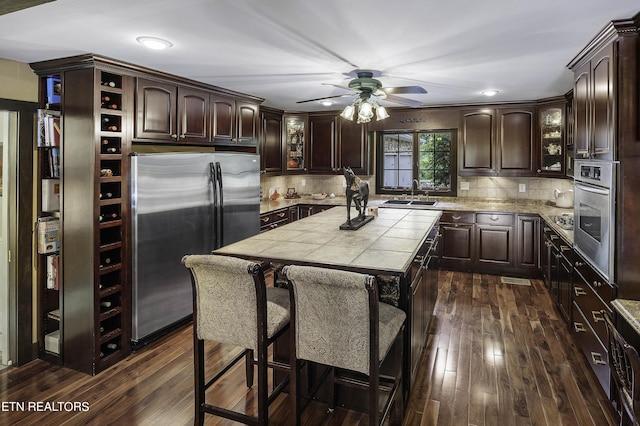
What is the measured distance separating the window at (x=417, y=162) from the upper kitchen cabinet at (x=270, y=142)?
1525 mm

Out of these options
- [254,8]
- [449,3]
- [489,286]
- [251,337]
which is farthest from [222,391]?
[489,286]

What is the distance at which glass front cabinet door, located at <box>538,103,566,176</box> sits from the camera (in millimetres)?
4898

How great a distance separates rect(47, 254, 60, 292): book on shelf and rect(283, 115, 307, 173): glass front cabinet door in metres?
3.53

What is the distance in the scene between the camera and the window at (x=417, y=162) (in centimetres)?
586

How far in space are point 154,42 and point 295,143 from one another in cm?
370

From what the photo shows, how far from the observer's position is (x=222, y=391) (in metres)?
2.61

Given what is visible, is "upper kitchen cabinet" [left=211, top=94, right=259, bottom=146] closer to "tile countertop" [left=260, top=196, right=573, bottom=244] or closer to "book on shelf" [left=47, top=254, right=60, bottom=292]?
"tile countertop" [left=260, top=196, right=573, bottom=244]

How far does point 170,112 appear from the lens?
3502 mm

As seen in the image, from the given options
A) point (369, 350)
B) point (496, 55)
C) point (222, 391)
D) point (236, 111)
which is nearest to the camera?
point (369, 350)

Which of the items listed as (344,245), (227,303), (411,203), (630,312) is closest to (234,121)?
(344,245)

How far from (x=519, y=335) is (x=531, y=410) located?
3.78 feet

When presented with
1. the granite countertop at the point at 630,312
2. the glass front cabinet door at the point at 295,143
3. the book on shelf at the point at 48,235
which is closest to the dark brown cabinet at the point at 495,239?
the glass front cabinet door at the point at 295,143

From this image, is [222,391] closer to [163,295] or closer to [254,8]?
[163,295]

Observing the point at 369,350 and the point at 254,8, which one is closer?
the point at 369,350
